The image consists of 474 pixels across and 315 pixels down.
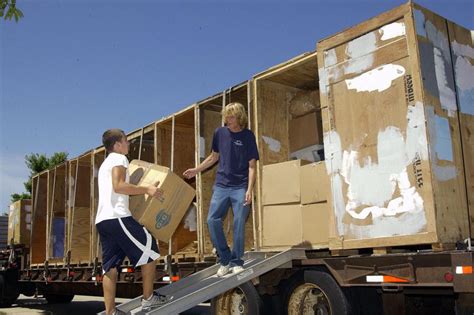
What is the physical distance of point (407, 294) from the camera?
517 centimetres

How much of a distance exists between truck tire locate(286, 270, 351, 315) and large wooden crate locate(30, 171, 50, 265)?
29.6 ft

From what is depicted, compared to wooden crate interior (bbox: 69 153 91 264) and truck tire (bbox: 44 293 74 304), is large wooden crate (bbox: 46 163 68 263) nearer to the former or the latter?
wooden crate interior (bbox: 69 153 91 264)

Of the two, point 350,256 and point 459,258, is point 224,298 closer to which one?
point 350,256

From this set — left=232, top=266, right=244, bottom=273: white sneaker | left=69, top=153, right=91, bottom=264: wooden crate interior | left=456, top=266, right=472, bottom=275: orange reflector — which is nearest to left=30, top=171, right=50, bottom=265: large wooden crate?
left=69, top=153, right=91, bottom=264: wooden crate interior

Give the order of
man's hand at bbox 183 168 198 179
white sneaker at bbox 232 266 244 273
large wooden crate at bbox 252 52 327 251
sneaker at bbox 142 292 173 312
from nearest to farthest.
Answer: sneaker at bbox 142 292 173 312 < white sneaker at bbox 232 266 244 273 < man's hand at bbox 183 168 198 179 < large wooden crate at bbox 252 52 327 251

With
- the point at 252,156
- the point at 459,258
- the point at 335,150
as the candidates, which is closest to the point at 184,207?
the point at 252,156

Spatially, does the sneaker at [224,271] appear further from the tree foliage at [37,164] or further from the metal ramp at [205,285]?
the tree foliage at [37,164]

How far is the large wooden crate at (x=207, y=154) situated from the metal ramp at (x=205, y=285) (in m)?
1.27

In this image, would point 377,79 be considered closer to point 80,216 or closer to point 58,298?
point 80,216

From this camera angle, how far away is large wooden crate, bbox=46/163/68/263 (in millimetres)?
11834

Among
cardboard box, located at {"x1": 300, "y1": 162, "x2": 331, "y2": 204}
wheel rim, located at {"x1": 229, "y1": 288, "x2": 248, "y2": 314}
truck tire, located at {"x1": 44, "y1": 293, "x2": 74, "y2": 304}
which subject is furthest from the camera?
truck tire, located at {"x1": 44, "y1": 293, "x2": 74, "y2": 304}

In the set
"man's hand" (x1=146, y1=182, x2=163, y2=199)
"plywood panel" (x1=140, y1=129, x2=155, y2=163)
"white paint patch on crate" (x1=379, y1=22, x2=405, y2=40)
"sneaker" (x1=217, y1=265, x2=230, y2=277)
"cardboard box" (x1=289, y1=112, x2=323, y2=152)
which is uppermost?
"white paint patch on crate" (x1=379, y1=22, x2=405, y2=40)

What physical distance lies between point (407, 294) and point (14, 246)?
11233 millimetres

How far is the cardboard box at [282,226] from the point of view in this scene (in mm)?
6059
